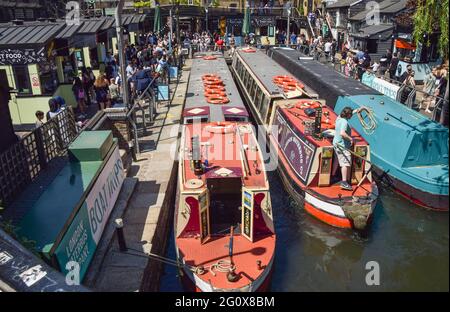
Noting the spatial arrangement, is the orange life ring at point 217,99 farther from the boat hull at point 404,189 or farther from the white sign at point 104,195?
the boat hull at point 404,189

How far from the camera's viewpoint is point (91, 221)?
790 cm

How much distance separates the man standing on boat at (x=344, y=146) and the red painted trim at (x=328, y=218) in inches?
36.4

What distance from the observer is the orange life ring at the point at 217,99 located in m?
13.9

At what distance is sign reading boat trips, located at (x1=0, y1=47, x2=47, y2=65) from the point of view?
48.9 feet

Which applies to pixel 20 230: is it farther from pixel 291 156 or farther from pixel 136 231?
pixel 291 156

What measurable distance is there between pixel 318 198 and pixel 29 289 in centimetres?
767

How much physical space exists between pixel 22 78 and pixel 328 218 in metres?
12.8

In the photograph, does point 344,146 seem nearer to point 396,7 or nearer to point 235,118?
point 235,118

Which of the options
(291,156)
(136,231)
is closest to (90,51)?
(291,156)

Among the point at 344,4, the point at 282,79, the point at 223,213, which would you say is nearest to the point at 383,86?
the point at 282,79

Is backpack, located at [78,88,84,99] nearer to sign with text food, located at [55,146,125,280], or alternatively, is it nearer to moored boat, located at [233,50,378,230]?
sign with text food, located at [55,146,125,280]

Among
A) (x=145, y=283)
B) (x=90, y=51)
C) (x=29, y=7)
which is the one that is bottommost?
(x=145, y=283)

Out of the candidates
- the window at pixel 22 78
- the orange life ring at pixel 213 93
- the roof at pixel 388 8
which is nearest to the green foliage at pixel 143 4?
the roof at pixel 388 8

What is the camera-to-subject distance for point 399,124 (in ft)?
40.1
